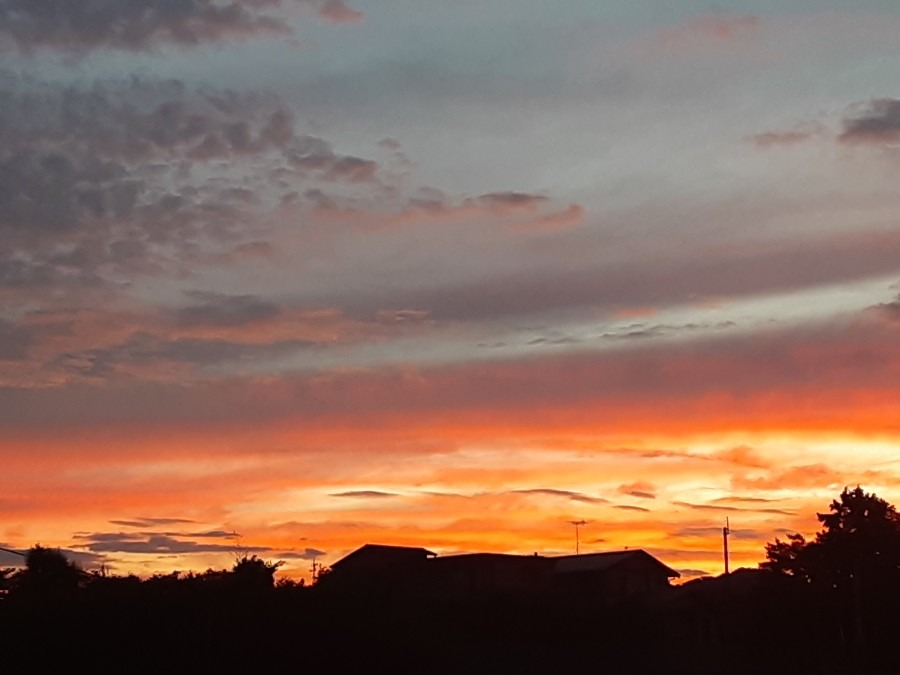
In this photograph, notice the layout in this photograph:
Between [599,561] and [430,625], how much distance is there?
2926 cm

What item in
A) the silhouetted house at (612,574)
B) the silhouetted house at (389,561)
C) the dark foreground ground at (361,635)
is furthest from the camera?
the silhouetted house at (612,574)

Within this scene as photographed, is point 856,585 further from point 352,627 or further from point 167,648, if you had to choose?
point 167,648

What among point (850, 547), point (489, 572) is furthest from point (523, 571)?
point (850, 547)

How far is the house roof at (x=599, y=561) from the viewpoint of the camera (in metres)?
62.0

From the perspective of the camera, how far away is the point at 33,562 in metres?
45.8

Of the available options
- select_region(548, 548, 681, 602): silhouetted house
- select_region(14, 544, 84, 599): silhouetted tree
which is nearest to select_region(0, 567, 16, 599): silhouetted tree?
select_region(14, 544, 84, 599): silhouetted tree

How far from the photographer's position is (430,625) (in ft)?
115

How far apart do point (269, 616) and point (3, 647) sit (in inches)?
237

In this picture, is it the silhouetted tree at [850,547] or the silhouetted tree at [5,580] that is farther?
the silhouetted tree at [850,547]

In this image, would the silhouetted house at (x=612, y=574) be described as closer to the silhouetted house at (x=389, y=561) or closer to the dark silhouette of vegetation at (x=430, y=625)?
the dark silhouette of vegetation at (x=430, y=625)

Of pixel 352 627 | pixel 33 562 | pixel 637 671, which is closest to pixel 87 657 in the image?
pixel 352 627

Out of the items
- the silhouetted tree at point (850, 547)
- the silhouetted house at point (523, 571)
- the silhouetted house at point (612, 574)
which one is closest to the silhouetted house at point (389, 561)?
the silhouetted house at point (523, 571)

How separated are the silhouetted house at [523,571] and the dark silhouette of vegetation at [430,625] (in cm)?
202

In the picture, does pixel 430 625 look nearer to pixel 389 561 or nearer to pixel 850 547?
pixel 389 561
